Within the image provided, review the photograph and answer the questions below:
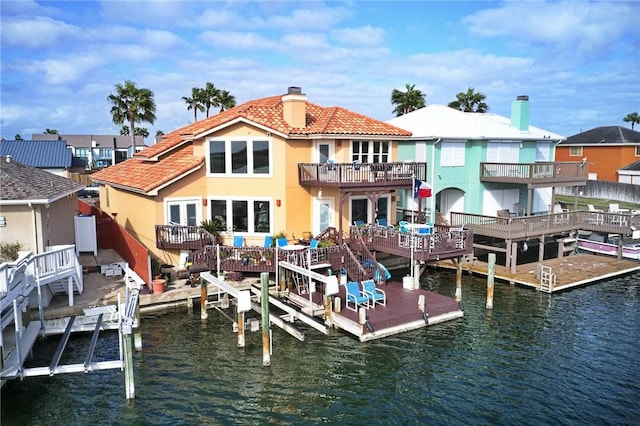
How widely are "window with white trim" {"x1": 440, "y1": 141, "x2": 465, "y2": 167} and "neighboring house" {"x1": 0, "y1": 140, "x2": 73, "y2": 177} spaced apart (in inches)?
1527

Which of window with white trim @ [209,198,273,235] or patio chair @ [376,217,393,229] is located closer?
window with white trim @ [209,198,273,235]

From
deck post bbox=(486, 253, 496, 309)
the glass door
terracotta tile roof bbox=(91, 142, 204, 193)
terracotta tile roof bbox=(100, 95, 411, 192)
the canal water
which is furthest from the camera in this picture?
the glass door

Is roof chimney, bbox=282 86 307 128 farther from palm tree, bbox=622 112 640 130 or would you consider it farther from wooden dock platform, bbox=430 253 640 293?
palm tree, bbox=622 112 640 130

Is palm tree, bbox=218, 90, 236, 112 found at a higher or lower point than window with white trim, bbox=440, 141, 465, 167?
higher

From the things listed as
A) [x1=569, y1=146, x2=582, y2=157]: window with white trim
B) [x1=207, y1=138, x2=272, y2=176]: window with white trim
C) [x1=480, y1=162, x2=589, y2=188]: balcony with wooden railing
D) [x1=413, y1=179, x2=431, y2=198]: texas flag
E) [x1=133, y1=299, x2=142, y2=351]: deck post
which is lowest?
[x1=133, y1=299, x2=142, y2=351]: deck post

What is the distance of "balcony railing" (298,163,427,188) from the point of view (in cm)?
2472

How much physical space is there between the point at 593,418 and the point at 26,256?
19.7 metres

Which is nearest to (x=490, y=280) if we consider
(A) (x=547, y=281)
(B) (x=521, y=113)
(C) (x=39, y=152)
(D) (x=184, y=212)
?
(A) (x=547, y=281)

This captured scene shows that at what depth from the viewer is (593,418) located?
46.0ft

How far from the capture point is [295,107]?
2669 cm

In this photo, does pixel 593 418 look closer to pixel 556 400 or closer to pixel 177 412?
pixel 556 400

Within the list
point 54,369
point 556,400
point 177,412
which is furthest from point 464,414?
Answer: point 54,369

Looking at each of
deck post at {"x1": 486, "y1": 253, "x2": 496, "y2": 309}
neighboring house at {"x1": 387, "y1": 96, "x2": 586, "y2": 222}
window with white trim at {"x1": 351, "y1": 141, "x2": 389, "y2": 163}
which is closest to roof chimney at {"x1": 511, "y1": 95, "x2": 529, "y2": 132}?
neighboring house at {"x1": 387, "y1": 96, "x2": 586, "y2": 222}

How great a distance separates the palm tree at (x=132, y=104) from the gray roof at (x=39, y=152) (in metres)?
6.93
